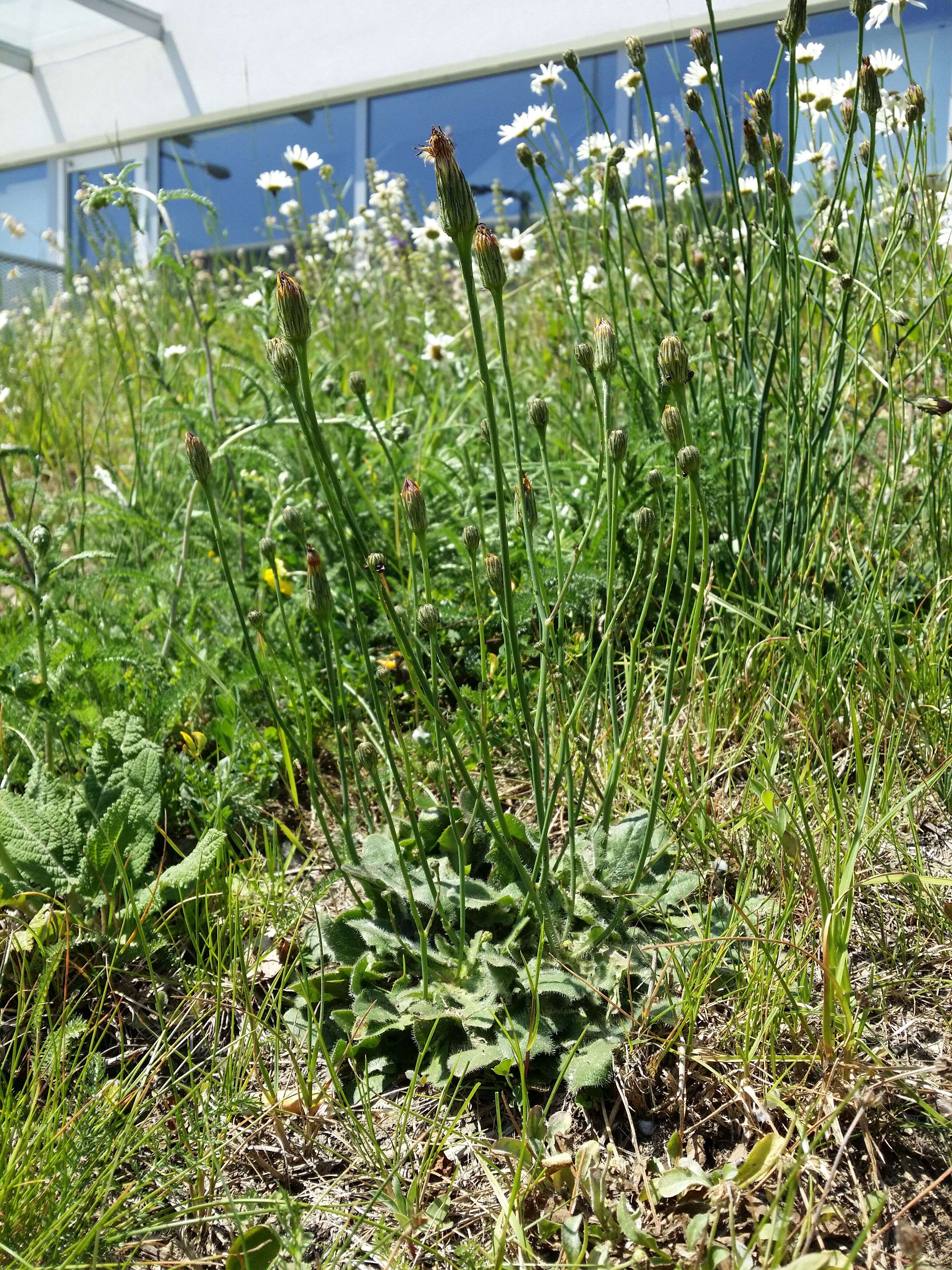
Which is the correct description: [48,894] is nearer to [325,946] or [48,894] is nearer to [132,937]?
[132,937]

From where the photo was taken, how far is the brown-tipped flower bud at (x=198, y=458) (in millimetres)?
1014

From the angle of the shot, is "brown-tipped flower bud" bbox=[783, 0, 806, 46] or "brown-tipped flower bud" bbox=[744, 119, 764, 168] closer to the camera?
"brown-tipped flower bud" bbox=[783, 0, 806, 46]

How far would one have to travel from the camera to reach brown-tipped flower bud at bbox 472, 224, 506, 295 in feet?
2.80

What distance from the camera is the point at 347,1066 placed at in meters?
1.11

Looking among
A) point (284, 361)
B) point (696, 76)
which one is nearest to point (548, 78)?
point (696, 76)

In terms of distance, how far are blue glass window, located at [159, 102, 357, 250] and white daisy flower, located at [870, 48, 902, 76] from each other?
30.1ft

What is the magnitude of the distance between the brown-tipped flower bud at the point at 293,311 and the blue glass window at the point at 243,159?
10.4m

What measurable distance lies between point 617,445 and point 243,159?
11.9 meters

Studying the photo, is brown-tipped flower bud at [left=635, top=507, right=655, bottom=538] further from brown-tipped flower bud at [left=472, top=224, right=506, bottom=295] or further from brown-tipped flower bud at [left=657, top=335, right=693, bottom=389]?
brown-tipped flower bud at [left=472, top=224, right=506, bottom=295]

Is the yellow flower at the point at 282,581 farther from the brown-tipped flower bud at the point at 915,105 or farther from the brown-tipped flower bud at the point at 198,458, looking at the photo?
the brown-tipped flower bud at the point at 915,105

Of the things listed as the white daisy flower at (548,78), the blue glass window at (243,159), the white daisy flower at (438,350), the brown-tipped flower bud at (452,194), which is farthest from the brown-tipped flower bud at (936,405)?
the blue glass window at (243,159)

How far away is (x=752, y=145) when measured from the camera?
4.71ft

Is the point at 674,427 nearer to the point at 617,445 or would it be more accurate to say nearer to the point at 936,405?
the point at 617,445

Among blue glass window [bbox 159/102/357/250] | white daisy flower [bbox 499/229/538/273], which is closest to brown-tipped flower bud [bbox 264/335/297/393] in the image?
white daisy flower [bbox 499/229/538/273]
